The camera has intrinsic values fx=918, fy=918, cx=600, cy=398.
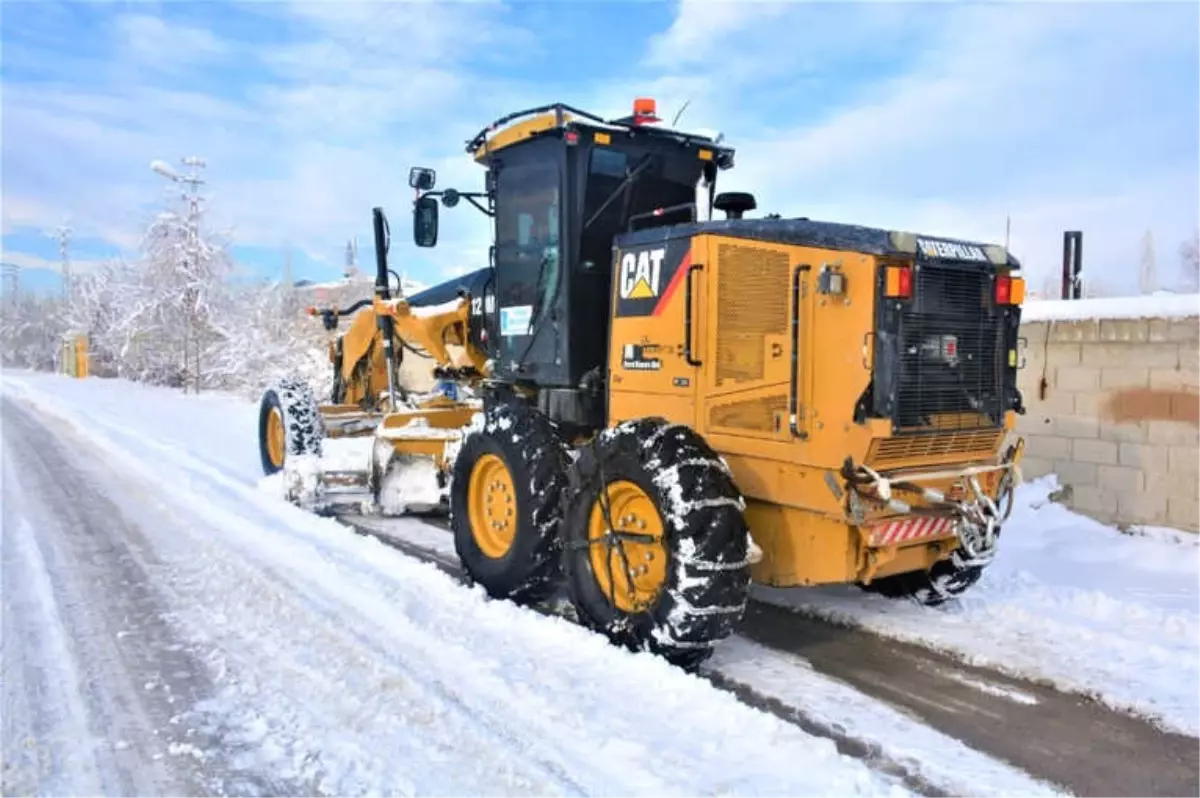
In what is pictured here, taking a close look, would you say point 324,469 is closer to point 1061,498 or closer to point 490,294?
point 490,294

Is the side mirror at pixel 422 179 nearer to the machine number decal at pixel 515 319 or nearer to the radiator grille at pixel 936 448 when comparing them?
the machine number decal at pixel 515 319

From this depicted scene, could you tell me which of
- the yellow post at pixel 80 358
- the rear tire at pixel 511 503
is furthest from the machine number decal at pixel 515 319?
the yellow post at pixel 80 358

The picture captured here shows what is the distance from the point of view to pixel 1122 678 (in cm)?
453

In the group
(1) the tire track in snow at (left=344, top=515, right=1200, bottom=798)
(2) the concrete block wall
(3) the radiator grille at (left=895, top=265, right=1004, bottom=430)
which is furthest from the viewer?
(2) the concrete block wall

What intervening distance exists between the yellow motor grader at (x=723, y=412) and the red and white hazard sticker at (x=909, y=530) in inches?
0.5

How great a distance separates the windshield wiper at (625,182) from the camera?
20.1ft

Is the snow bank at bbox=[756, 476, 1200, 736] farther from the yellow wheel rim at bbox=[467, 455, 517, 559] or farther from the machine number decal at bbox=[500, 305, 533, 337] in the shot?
the machine number decal at bbox=[500, 305, 533, 337]

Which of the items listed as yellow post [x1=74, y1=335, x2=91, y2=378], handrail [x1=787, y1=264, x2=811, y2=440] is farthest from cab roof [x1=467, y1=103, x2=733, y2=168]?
yellow post [x1=74, y1=335, x2=91, y2=378]

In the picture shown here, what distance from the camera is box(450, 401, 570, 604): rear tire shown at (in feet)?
18.2

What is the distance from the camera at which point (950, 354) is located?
4652mm

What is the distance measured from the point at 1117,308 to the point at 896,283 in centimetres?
487

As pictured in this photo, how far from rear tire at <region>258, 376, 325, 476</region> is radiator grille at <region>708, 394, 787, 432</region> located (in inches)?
208

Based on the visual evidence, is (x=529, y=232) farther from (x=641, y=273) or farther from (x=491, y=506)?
(x=491, y=506)

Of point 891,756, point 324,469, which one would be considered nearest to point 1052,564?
point 891,756
